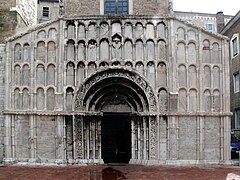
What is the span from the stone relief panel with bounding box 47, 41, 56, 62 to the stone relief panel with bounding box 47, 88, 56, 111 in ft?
5.03

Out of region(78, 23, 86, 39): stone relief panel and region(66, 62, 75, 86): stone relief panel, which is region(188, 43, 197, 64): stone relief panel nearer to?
region(78, 23, 86, 39): stone relief panel

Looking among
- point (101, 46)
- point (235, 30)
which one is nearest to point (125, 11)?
point (101, 46)

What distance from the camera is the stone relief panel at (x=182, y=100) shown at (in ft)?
57.7

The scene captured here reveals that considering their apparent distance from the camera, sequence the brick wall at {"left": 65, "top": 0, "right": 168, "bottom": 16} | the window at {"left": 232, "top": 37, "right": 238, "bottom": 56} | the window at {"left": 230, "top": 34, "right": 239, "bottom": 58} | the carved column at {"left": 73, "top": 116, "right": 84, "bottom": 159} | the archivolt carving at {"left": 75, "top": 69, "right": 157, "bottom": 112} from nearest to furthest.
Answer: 1. the carved column at {"left": 73, "top": 116, "right": 84, "bottom": 159}
2. the archivolt carving at {"left": 75, "top": 69, "right": 157, "bottom": 112}
3. the brick wall at {"left": 65, "top": 0, "right": 168, "bottom": 16}
4. the window at {"left": 230, "top": 34, "right": 239, "bottom": 58}
5. the window at {"left": 232, "top": 37, "right": 238, "bottom": 56}

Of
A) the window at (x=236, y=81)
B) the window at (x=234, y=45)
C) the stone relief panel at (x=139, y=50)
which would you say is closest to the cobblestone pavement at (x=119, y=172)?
the stone relief panel at (x=139, y=50)

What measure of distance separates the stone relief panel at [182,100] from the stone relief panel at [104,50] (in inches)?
158

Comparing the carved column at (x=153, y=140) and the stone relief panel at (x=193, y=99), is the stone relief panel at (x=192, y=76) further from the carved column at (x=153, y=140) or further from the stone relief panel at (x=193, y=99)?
the carved column at (x=153, y=140)

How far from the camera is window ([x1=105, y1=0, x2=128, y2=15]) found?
20.4m

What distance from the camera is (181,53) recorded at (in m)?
18.1

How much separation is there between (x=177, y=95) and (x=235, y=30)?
10.6m

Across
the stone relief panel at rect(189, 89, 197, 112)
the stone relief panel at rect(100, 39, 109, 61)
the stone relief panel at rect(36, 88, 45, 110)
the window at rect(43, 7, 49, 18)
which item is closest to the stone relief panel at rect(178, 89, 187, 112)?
the stone relief panel at rect(189, 89, 197, 112)

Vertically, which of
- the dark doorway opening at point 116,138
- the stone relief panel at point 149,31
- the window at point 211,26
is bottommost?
the dark doorway opening at point 116,138

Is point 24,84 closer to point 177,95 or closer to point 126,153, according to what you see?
point 126,153

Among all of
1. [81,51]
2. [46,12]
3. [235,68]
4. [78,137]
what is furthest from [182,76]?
[46,12]
